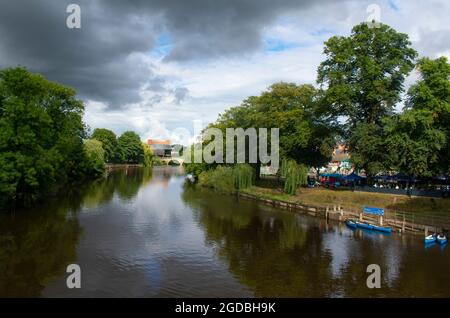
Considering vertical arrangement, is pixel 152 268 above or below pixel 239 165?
below

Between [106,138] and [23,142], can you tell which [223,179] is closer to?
[23,142]

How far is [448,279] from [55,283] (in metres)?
23.9

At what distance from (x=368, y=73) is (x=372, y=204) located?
16.4 m

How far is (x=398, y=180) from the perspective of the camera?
52.7m

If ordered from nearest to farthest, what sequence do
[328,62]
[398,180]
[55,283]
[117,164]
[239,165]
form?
1. [55,283]
2. [398,180]
3. [328,62]
4. [239,165]
5. [117,164]

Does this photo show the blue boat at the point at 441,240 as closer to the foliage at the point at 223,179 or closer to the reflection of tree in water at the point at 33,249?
the reflection of tree in water at the point at 33,249

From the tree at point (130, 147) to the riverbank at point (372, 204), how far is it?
113 metres

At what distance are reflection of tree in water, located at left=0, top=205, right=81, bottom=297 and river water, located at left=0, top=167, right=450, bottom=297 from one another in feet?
0.21

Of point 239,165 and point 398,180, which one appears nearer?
point 398,180

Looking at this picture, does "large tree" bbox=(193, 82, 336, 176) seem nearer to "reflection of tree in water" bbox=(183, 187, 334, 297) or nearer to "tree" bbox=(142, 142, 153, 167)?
"reflection of tree in water" bbox=(183, 187, 334, 297)

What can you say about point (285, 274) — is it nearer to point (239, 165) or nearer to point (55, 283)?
point (55, 283)

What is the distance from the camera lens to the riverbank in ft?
126

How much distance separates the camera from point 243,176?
222ft
